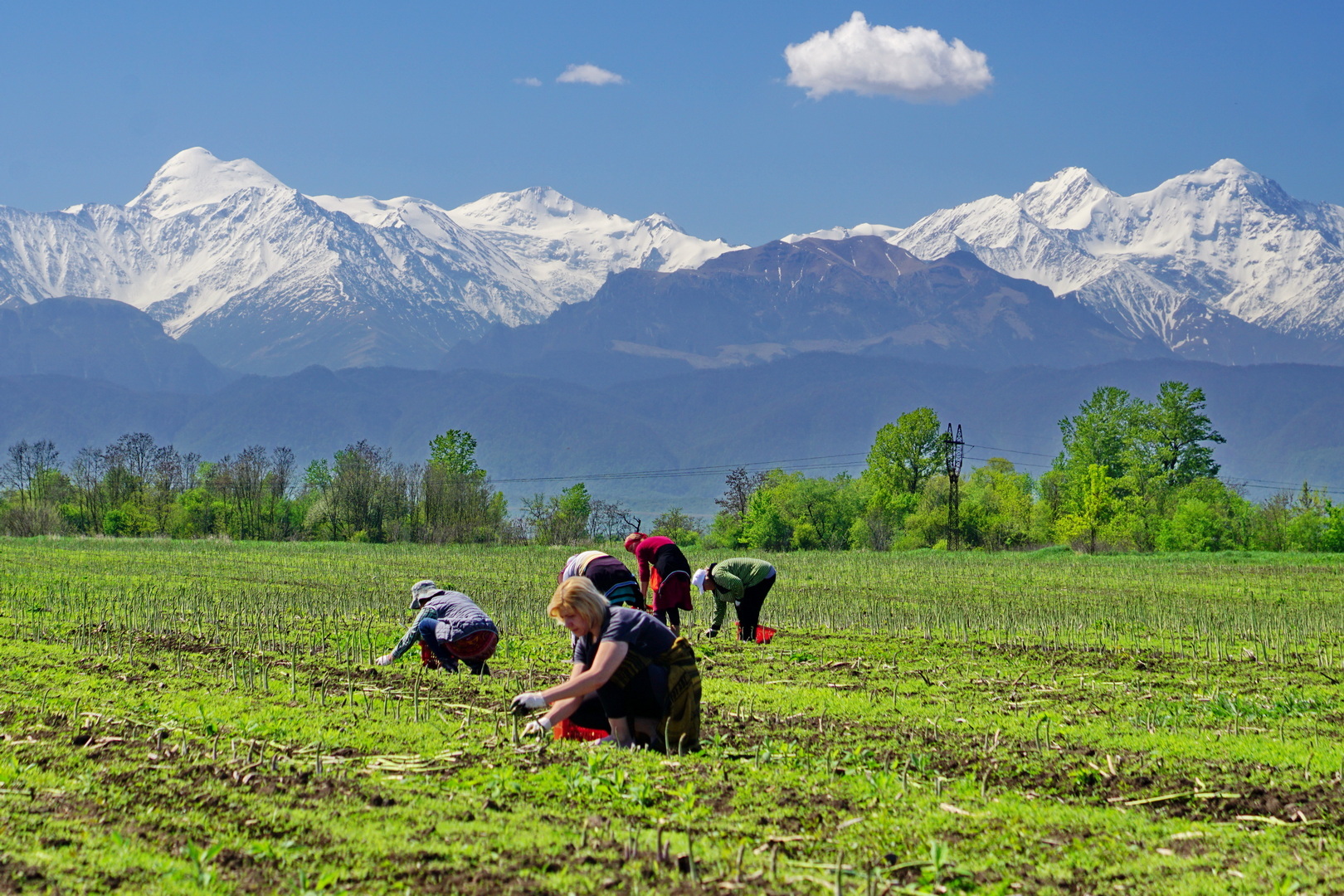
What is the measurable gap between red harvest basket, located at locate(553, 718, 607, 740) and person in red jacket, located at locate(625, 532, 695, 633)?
768cm

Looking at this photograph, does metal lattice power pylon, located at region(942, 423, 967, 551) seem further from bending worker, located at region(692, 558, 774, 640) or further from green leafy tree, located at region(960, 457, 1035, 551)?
bending worker, located at region(692, 558, 774, 640)

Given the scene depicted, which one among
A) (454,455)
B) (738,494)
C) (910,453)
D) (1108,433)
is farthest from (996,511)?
(454,455)

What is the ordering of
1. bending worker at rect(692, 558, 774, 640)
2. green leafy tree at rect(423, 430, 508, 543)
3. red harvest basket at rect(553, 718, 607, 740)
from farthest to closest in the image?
green leafy tree at rect(423, 430, 508, 543) → bending worker at rect(692, 558, 774, 640) → red harvest basket at rect(553, 718, 607, 740)

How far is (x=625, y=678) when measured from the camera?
9.17m

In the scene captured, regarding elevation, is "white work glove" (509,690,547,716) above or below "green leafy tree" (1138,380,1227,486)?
below

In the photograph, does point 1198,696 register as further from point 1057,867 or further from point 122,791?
point 122,791

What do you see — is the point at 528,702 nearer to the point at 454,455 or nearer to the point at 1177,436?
the point at 1177,436

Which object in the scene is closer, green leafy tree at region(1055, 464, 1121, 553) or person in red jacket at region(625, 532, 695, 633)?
person in red jacket at region(625, 532, 695, 633)

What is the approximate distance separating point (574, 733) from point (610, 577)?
4028 mm

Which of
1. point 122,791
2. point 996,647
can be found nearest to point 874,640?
point 996,647

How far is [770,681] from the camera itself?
14258 mm

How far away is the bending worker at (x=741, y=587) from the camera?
1833 centimetres

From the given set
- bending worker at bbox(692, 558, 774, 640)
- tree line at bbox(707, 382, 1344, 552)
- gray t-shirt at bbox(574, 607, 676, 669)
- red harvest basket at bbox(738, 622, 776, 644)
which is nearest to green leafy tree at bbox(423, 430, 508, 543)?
tree line at bbox(707, 382, 1344, 552)

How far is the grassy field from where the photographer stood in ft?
20.3
